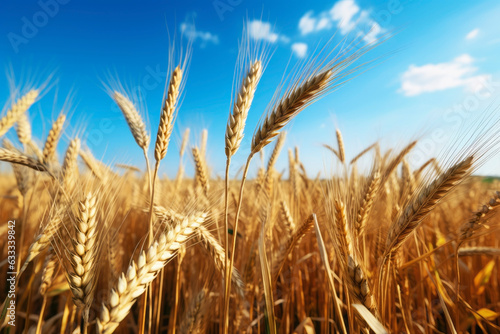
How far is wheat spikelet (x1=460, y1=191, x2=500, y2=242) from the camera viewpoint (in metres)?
1.17

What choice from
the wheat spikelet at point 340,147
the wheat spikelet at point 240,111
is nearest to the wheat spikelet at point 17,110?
the wheat spikelet at point 240,111

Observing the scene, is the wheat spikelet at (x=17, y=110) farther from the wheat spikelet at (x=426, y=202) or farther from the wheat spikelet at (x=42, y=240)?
the wheat spikelet at (x=426, y=202)

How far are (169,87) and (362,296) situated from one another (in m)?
1.20

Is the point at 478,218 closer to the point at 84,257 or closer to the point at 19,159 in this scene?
the point at 84,257

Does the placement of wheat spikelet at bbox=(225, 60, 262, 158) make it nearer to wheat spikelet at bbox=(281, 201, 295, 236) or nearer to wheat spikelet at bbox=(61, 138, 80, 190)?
wheat spikelet at bbox=(281, 201, 295, 236)

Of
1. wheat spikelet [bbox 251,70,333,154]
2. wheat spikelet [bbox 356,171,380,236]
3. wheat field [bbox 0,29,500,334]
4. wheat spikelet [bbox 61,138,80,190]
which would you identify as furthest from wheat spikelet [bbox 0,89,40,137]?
wheat spikelet [bbox 356,171,380,236]

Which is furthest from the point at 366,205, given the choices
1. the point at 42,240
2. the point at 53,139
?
the point at 53,139

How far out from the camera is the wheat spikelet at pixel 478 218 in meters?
1.17

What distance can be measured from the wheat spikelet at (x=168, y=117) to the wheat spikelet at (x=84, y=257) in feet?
1.10

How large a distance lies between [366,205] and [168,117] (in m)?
1.08

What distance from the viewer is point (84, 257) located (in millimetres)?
917

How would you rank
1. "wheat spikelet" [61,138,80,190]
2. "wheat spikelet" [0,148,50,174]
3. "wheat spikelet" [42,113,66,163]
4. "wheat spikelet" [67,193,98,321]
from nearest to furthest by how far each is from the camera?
"wheat spikelet" [67,193,98,321], "wheat spikelet" [0,148,50,174], "wheat spikelet" [61,138,80,190], "wheat spikelet" [42,113,66,163]

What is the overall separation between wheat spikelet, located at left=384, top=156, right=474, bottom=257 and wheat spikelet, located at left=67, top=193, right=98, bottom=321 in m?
1.06

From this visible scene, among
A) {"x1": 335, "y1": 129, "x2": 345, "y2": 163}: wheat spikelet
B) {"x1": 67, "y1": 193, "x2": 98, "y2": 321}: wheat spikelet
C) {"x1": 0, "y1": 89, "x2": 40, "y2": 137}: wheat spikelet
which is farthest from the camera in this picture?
{"x1": 335, "y1": 129, "x2": 345, "y2": 163}: wheat spikelet
